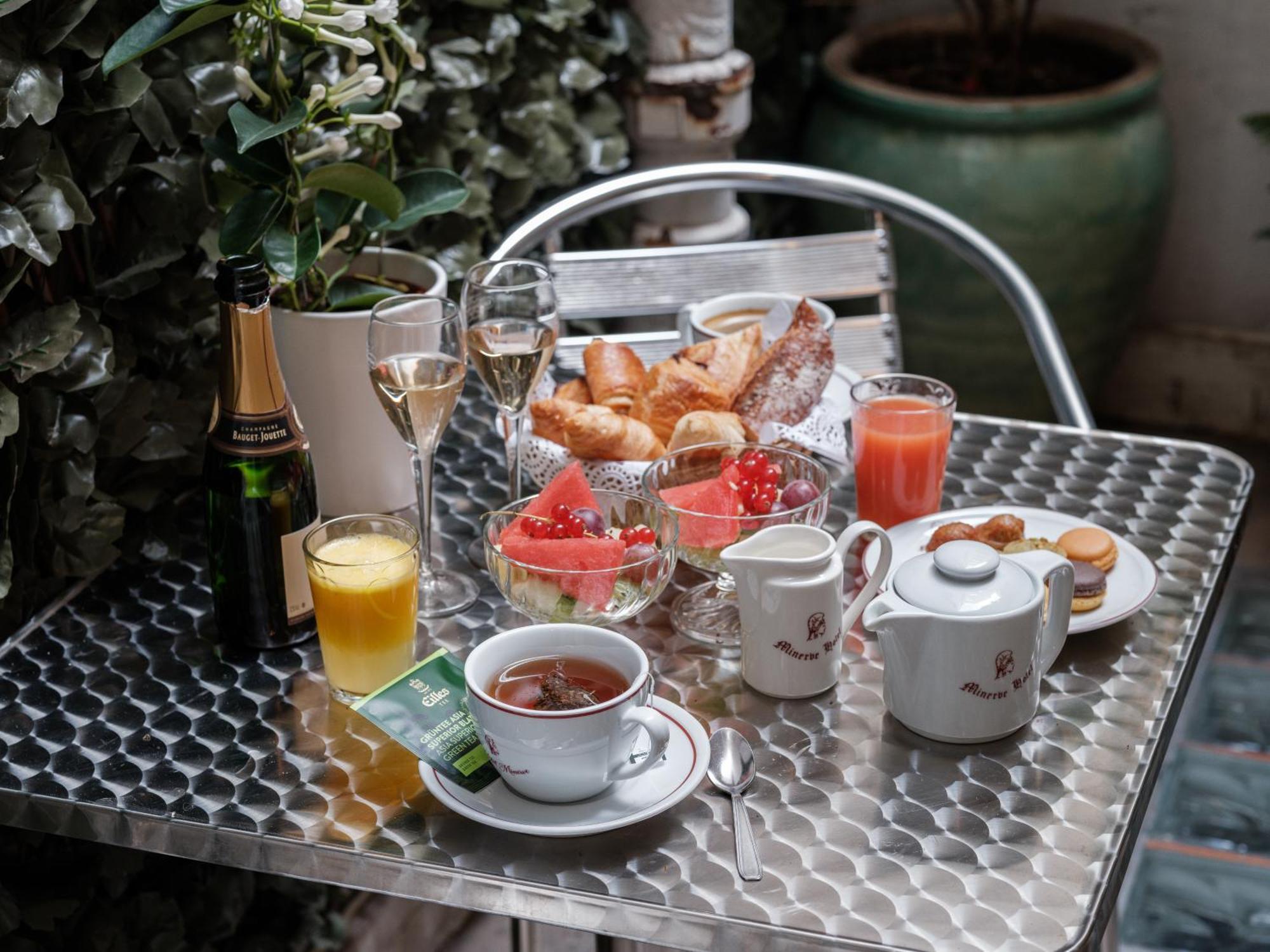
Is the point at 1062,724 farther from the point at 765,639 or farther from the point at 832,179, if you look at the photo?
the point at 832,179

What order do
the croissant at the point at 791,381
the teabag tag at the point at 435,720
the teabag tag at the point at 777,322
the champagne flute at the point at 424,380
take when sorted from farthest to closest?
the teabag tag at the point at 777,322, the croissant at the point at 791,381, the champagne flute at the point at 424,380, the teabag tag at the point at 435,720

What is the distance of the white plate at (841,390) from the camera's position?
1.52 meters

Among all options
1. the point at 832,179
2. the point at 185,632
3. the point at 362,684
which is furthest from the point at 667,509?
the point at 832,179

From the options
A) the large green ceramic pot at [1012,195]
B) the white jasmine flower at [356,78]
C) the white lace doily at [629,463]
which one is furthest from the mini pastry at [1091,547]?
the large green ceramic pot at [1012,195]

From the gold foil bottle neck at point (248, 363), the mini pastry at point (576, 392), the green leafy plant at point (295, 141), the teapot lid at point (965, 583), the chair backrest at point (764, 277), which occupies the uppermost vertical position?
the green leafy plant at point (295, 141)

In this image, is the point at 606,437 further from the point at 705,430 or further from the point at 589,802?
the point at 589,802

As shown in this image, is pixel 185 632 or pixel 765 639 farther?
pixel 185 632

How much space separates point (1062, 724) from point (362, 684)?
Result: 0.53 metres

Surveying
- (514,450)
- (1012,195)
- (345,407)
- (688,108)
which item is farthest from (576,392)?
(1012,195)

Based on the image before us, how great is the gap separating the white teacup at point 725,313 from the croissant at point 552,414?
0.78ft

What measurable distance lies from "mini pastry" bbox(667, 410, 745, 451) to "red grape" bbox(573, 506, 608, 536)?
167 millimetres

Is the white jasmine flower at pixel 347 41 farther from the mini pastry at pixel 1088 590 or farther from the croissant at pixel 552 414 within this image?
the mini pastry at pixel 1088 590

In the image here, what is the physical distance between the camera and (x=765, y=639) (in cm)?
112

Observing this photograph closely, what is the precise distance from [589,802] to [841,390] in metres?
0.69
